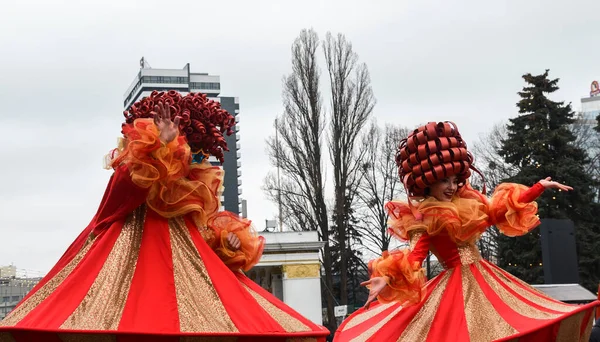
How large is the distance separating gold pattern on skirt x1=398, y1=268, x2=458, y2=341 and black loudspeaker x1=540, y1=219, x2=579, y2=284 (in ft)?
24.7

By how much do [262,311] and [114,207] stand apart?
1037 mm

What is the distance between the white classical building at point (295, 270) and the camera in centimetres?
2308

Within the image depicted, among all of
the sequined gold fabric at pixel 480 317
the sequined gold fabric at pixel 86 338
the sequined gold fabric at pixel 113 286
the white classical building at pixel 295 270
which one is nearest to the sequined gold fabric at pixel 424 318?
the sequined gold fabric at pixel 480 317

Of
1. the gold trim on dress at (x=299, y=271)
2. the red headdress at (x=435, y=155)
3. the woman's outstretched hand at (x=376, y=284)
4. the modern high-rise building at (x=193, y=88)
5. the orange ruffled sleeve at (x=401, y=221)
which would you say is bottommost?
the gold trim on dress at (x=299, y=271)

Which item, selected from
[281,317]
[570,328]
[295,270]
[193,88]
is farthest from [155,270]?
[193,88]

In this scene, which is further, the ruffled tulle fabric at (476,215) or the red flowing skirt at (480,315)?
the ruffled tulle fabric at (476,215)

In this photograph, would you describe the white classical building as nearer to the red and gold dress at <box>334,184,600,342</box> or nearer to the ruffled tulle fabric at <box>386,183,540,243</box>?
the red and gold dress at <box>334,184,600,342</box>

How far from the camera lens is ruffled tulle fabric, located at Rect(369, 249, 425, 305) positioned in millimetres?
5359

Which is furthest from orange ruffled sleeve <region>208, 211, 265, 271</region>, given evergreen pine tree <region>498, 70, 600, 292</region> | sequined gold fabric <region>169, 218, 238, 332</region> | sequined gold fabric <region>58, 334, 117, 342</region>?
evergreen pine tree <region>498, 70, 600, 292</region>

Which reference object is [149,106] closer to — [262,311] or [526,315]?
[262,311]

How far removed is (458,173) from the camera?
5848 mm

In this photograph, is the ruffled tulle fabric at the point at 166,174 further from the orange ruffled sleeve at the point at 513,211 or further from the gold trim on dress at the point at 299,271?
the gold trim on dress at the point at 299,271

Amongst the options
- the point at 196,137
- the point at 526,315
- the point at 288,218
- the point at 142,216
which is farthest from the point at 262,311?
the point at 288,218

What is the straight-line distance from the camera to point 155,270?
4.41 metres
